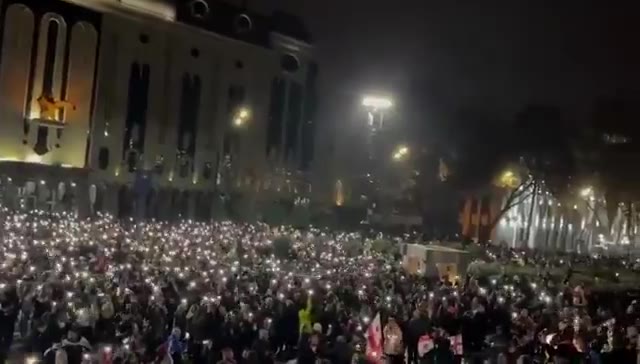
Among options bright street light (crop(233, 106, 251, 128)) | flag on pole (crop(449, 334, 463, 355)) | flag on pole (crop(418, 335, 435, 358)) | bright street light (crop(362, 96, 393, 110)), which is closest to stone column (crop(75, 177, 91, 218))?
bright street light (crop(233, 106, 251, 128))

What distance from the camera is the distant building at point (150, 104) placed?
56094 mm

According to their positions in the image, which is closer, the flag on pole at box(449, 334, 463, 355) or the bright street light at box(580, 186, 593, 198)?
the flag on pole at box(449, 334, 463, 355)

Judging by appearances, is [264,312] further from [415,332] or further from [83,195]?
[83,195]

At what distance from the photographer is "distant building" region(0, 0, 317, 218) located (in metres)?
56.1

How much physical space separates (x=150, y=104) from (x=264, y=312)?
48.8 m

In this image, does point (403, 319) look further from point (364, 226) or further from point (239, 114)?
point (239, 114)

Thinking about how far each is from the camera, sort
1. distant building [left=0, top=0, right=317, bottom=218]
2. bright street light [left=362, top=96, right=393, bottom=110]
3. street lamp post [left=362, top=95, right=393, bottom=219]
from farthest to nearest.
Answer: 1. street lamp post [left=362, top=95, right=393, bottom=219]
2. bright street light [left=362, top=96, right=393, bottom=110]
3. distant building [left=0, top=0, right=317, bottom=218]

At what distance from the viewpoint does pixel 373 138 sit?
2675 inches

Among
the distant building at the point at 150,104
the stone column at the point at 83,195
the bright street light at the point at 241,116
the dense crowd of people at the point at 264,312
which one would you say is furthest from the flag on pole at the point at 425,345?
the bright street light at the point at 241,116

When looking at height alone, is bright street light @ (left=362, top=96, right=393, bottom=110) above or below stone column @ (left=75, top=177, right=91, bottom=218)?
above

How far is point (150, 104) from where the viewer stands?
211 ft

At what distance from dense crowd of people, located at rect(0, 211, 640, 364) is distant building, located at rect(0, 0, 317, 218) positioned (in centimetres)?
2930

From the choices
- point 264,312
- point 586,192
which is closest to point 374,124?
point 586,192

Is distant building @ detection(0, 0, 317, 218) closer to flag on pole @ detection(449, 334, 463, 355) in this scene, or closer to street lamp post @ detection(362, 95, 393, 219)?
street lamp post @ detection(362, 95, 393, 219)
